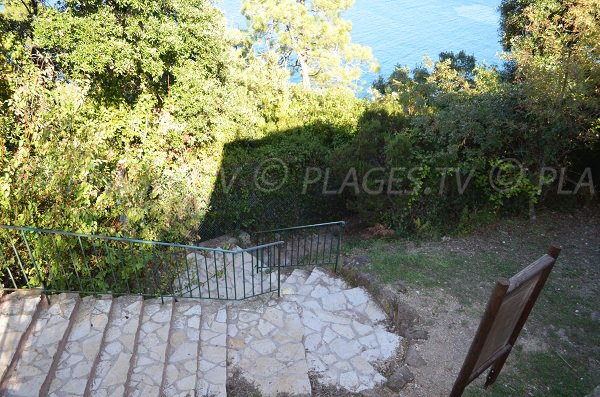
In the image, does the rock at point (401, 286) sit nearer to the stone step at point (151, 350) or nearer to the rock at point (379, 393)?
the rock at point (379, 393)

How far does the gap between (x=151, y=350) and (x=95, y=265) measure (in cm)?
170

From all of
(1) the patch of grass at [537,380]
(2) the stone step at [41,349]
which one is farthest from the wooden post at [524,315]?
(2) the stone step at [41,349]

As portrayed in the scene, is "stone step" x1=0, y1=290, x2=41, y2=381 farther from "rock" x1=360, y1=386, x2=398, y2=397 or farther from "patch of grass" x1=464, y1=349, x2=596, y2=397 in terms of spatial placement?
"patch of grass" x1=464, y1=349, x2=596, y2=397

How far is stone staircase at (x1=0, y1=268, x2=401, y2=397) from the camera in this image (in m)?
4.44

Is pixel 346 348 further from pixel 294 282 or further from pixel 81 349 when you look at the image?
pixel 81 349

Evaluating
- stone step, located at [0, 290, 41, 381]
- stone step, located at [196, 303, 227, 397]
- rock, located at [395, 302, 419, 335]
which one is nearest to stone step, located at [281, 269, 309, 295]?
stone step, located at [196, 303, 227, 397]

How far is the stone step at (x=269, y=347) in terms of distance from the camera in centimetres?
481

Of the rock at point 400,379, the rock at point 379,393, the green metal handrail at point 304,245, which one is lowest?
the green metal handrail at point 304,245

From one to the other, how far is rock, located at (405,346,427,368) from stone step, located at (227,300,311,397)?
1.28 m

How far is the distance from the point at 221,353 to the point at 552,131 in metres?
6.70

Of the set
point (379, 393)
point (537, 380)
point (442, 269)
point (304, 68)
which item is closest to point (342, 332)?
point (379, 393)

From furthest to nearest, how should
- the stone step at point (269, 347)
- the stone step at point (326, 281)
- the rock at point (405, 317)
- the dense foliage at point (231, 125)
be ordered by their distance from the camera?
the dense foliage at point (231, 125) → the stone step at point (326, 281) → the rock at point (405, 317) → the stone step at point (269, 347)

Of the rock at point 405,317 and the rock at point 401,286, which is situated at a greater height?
the rock at point 401,286

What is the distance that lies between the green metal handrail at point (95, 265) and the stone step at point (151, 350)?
216mm
